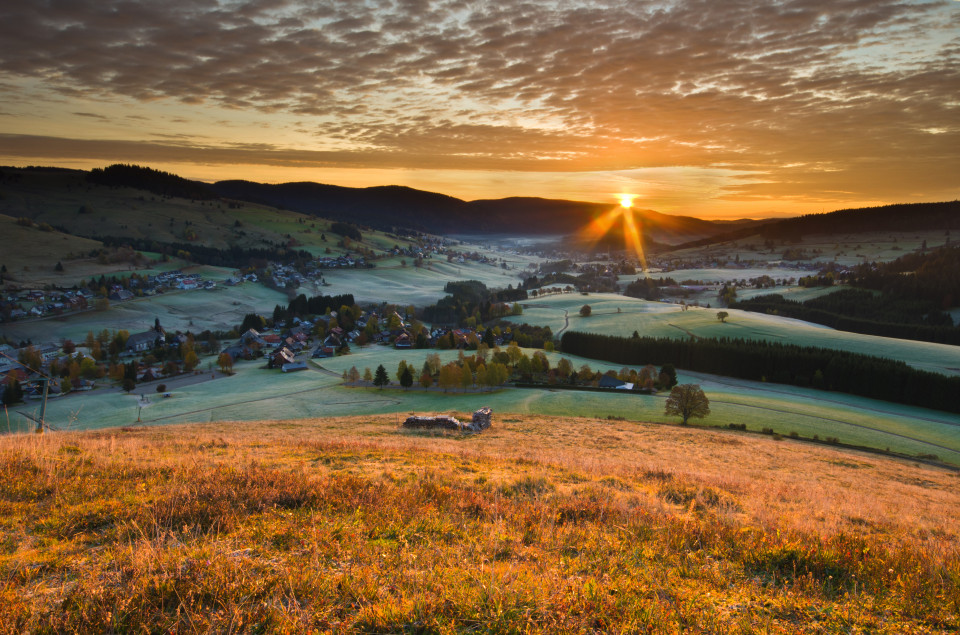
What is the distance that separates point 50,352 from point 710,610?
12200cm

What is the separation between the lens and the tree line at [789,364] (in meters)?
63.9

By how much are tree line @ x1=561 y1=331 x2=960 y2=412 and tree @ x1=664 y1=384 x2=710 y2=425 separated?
40459 mm

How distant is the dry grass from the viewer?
466 cm

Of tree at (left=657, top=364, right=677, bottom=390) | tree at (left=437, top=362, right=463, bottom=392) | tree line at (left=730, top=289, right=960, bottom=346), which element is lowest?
tree at (left=437, top=362, right=463, bottom=392)

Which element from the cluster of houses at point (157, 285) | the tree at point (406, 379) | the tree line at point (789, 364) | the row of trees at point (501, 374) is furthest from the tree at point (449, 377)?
the cluster of houses at point (157, 285)

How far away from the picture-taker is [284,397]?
5769 cm

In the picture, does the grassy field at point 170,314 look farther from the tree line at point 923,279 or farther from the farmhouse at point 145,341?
the tree line at point 923,279

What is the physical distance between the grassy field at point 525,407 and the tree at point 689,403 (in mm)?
1813

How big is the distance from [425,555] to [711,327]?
377 ft

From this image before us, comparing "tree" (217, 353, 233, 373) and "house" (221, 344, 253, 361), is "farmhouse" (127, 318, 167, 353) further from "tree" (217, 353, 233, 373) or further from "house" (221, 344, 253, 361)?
"tree" (217, 353, 233, 373)

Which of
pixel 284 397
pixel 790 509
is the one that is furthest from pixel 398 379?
pixel 790 509

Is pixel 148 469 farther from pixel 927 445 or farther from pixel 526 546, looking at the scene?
pixel 927 445

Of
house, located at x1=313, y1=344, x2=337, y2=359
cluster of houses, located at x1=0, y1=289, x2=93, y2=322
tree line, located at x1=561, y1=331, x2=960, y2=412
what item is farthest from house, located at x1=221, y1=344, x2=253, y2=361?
tree line, located at x1=561, y1=331, x2=960, y2=412

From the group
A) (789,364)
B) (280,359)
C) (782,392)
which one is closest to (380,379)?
(280,359)
